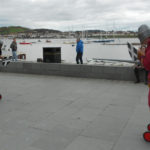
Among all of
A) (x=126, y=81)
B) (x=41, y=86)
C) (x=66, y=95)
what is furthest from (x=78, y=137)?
(x=126, y=81)

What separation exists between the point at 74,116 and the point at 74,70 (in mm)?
4978

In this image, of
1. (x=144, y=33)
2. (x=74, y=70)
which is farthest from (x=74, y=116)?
(x=74, y=70)

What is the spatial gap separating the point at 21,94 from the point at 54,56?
4.13 m

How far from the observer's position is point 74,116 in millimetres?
4738

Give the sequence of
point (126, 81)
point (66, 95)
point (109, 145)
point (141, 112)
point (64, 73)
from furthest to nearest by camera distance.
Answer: point (64, 73), point (126, 81), point (66, 95), point (141, 112), point (109, 145)

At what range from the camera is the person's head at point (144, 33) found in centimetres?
326

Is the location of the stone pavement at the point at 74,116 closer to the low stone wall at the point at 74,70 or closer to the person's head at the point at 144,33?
the low stone wall at the point at 74,70

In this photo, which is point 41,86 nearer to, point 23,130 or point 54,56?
point 54,56

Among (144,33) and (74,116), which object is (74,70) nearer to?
(74,116)

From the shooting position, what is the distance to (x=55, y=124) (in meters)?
4.28

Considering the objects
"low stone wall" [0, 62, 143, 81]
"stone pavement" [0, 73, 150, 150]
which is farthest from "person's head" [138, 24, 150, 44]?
"low stone wall" [0, 62, 143, 81]

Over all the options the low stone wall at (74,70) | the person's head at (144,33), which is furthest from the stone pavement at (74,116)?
the person's head at (144,33)

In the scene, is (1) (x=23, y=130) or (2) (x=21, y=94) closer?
(1) (x=23, y=130)

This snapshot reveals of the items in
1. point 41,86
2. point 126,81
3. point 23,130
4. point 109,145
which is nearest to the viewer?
point 109,145
